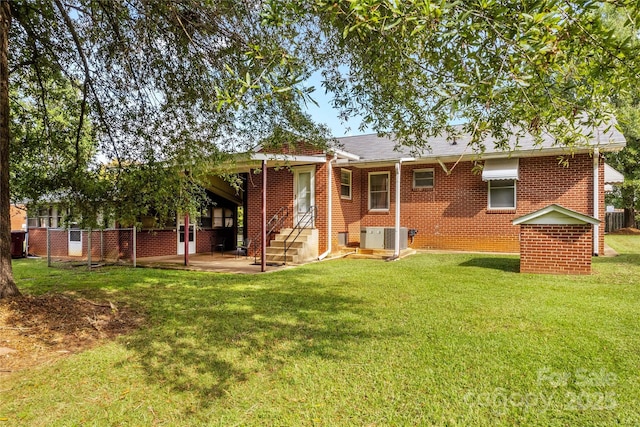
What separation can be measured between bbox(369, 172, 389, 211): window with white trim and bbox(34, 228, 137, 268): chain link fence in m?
8.91

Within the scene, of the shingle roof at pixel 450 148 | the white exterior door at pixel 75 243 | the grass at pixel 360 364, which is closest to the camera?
the grass at pixel 360 364

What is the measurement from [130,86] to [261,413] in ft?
22.0

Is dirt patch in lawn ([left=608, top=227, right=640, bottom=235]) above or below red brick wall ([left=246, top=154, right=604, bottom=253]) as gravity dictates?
below

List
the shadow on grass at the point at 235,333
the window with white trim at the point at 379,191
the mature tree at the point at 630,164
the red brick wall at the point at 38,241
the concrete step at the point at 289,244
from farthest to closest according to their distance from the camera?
the mature tree at the point at 630,164 < the red brick wall at the point at 38,241 < the window with white trim at the point at 379,191 < the concrete step at the point at 289,244 < the shadow on grass at the point at 235,333

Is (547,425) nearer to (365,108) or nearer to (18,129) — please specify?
(365,108)

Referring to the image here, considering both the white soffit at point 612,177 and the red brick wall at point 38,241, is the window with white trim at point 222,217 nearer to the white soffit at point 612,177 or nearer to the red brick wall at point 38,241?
the red brick wall at point 38,241

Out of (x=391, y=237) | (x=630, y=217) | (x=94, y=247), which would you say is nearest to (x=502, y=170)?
(x=391, y=237)

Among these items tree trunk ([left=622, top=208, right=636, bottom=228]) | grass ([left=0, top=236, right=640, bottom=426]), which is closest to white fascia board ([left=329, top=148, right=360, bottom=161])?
grass ([left=0, top=236, right=640, bottom=426])

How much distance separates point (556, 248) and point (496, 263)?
6.47ft

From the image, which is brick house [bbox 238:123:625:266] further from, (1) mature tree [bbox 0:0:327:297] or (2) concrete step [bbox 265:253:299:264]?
(1) mature tree [bbox 0:0:327:297]

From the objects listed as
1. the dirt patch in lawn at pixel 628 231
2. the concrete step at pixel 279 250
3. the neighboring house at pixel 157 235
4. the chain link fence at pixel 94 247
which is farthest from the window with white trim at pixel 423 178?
the dirt patch in lawn at pixel 628 231

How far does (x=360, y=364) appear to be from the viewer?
3.70 metres

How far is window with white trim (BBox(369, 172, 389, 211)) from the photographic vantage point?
1484 cm

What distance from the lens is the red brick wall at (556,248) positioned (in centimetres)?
814
